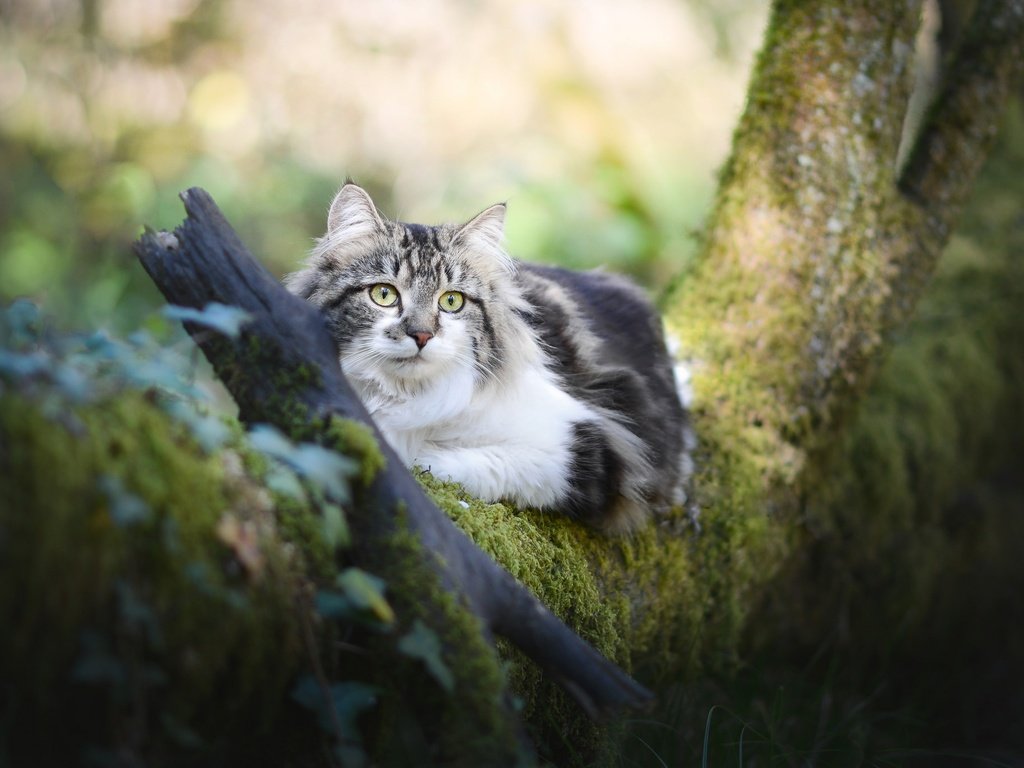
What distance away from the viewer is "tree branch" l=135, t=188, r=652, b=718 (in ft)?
5.84

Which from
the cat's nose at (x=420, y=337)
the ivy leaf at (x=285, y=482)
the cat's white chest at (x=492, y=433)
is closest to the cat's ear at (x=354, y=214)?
the cat's nose at (x=420, y=337)

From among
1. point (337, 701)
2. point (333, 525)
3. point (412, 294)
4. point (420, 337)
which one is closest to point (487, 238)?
point (412, 294)

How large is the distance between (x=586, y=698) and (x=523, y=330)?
1.37 m

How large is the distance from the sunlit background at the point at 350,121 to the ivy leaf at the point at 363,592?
5683mm

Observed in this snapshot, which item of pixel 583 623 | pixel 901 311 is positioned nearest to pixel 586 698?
pixel 583 623

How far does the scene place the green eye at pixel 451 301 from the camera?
2699 mm

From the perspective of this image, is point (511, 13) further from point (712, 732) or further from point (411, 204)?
point (712, 732)

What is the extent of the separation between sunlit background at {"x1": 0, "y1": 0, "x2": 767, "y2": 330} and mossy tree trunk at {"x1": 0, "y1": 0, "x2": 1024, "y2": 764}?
372 cm

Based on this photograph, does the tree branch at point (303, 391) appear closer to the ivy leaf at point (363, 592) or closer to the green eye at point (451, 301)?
the ivy leaf at point (363, 592)

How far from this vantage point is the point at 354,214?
9.28 ft

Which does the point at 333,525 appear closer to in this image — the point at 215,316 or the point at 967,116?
the point at 215,316

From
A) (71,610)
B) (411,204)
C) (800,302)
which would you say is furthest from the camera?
(411,204)

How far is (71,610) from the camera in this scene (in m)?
1.26

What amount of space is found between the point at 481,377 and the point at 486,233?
0.54m
